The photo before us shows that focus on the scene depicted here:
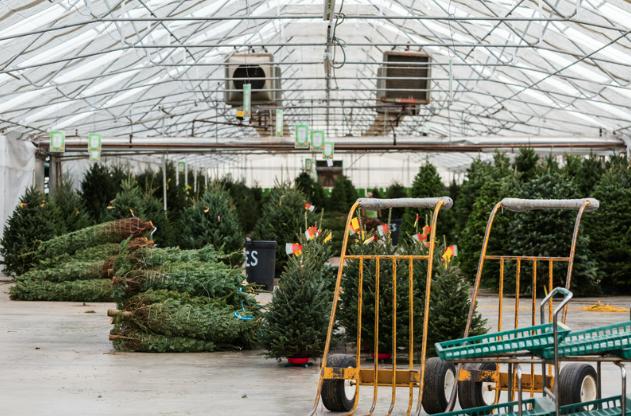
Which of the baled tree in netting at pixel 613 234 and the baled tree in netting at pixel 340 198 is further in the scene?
the baled tree in netting at pixel 340 198

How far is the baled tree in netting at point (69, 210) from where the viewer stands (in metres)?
22.8

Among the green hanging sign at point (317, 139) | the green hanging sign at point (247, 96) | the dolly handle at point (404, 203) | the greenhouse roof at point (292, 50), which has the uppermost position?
the greenhouse roof at point (292, 50)

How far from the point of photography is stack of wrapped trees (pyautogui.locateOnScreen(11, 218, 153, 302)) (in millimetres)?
17094

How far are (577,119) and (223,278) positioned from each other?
24.9 meters

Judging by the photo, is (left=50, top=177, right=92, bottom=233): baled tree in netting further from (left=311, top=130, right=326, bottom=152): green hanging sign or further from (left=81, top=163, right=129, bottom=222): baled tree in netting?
(left=311, top=130, right=326, bottom=152): green hanging sign

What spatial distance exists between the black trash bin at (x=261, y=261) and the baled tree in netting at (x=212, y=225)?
76 centimetres

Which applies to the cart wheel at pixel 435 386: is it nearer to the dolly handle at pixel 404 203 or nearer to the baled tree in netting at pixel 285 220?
the dolly handle at pixel 404 203

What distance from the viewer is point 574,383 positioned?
21.3 ft

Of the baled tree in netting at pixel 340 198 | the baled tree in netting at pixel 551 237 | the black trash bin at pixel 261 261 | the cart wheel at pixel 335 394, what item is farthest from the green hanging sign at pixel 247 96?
the baled tree in netting at pixel 340 198

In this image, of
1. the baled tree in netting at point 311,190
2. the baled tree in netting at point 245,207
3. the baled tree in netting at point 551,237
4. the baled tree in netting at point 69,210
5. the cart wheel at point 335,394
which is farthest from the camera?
the baled tree in netting at point 245,207

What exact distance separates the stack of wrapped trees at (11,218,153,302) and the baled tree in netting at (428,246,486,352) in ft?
26.7

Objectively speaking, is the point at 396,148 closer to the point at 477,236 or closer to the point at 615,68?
the point at 615,68

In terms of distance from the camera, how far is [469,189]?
22.3 metres

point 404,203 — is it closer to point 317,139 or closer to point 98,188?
point 317,139
